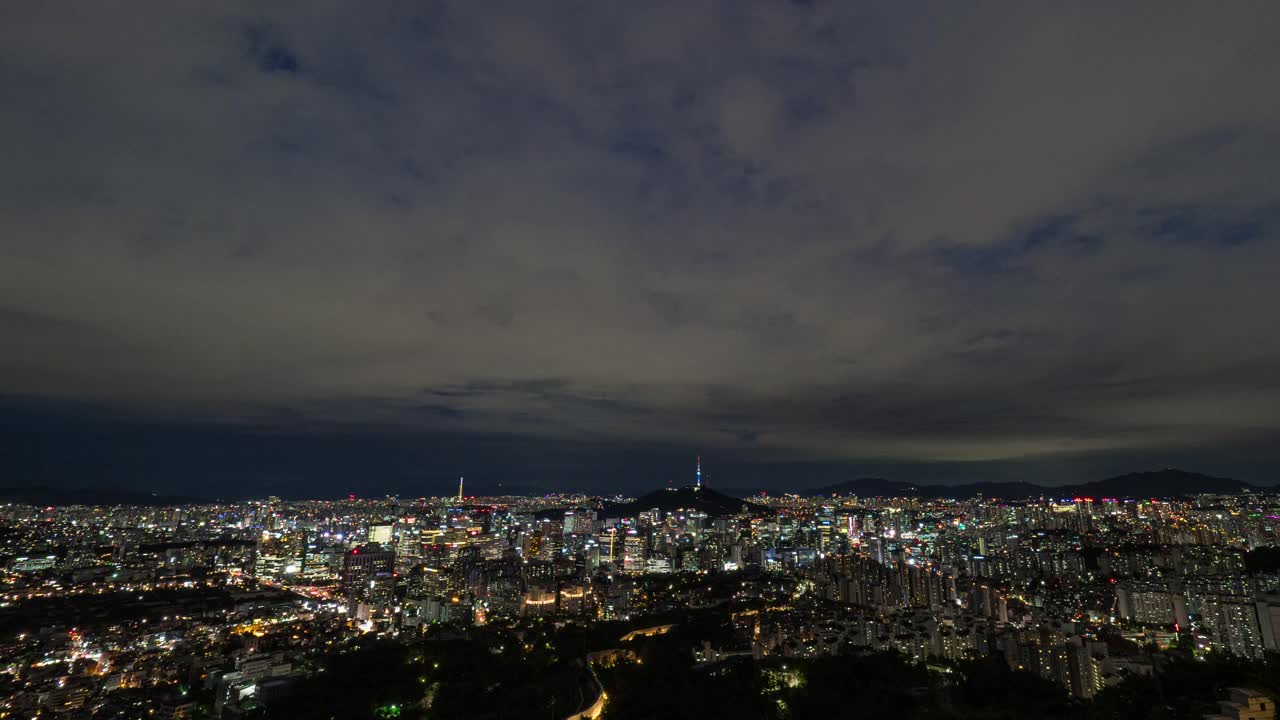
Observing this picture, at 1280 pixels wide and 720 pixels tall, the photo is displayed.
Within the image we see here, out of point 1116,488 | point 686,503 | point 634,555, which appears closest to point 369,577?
point 634,555

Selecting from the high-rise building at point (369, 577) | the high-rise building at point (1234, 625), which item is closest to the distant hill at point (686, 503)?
the high-rise building at point (369, 577)

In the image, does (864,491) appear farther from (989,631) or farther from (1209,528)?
(989,631)

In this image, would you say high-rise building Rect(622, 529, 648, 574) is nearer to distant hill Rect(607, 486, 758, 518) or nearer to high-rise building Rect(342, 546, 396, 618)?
high-rise building Rect(342, 546, 396, 618)

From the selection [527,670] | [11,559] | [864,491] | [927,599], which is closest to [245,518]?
[11,559]

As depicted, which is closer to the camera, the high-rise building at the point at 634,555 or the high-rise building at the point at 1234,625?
the high-rise building at the point at 1234,625

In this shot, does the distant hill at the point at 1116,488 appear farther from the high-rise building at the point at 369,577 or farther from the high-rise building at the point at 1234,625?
the high-rise building at the point at 369,577

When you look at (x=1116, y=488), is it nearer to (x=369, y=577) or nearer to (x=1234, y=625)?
(x=1234, y=625)
